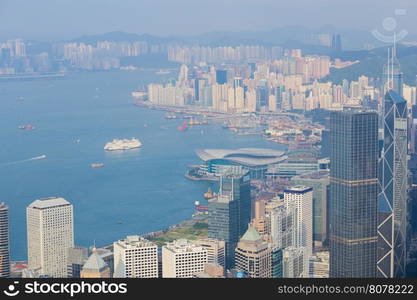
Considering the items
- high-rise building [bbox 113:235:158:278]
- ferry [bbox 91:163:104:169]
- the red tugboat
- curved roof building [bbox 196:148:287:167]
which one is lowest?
ferry [bbox 91:163:104:169]

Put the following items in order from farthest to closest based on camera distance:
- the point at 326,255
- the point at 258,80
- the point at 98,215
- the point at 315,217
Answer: the point at 258,80 → the point at 98,215 → the point at 315,217 → the point at 326,255

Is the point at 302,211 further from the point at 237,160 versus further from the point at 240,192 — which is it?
the point at 237,160

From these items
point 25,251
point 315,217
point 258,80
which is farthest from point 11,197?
point 258,80


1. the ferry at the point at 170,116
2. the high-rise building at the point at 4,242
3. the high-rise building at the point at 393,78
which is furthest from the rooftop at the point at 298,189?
the ferry at the point at 170,116

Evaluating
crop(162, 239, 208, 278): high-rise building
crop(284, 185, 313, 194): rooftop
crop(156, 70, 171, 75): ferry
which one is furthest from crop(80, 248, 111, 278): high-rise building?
crop(156, 70, 171, 75): ferry

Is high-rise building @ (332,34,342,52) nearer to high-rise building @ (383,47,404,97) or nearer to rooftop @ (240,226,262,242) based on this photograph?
high-rise building @ (383,47,404,97)

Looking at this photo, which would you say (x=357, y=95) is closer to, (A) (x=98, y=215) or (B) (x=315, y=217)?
(B) (x=315, y=217)
